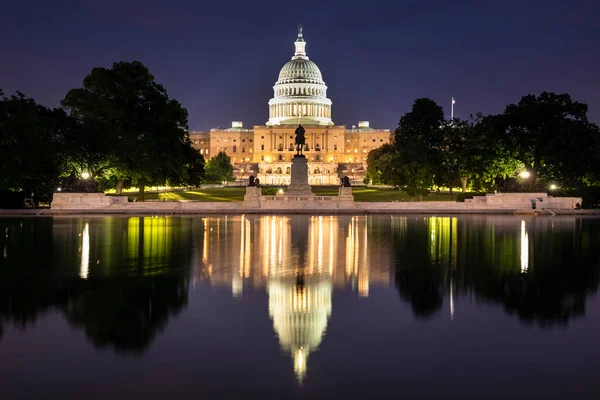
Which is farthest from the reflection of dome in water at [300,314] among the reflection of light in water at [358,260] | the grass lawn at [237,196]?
the grass lawn at [237,196]

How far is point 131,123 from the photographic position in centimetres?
5828

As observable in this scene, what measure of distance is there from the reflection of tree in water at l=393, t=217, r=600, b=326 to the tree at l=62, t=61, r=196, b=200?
95.2 feet

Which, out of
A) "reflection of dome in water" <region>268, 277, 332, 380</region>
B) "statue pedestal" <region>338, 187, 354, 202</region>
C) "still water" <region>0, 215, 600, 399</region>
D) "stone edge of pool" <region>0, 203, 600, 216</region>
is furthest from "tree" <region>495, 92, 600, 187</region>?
"reflection of dome in water" <region>268, 277, 332, 380</region>

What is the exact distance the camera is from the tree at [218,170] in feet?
383

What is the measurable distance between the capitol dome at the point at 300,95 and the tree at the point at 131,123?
433 ft

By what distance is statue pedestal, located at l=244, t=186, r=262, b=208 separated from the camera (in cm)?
5281

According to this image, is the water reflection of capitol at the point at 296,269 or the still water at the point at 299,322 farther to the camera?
the water reflection of capitol at the point at 296,269

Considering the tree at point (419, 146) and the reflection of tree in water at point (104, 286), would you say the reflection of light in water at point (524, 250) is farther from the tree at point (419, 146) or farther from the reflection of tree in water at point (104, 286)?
the tree at point (419, 146)

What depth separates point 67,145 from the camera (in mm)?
53188

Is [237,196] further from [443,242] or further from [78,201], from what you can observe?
[443,242]

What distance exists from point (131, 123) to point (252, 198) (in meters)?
12.4

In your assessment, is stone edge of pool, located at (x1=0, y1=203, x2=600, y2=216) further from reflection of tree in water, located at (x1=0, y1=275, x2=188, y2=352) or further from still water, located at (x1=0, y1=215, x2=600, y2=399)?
reflection of tree in water, located at (x1=0, y1=275, x2=188, y2=352)

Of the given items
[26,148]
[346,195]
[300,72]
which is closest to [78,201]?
[26,148]

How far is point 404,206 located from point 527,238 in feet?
78.6
